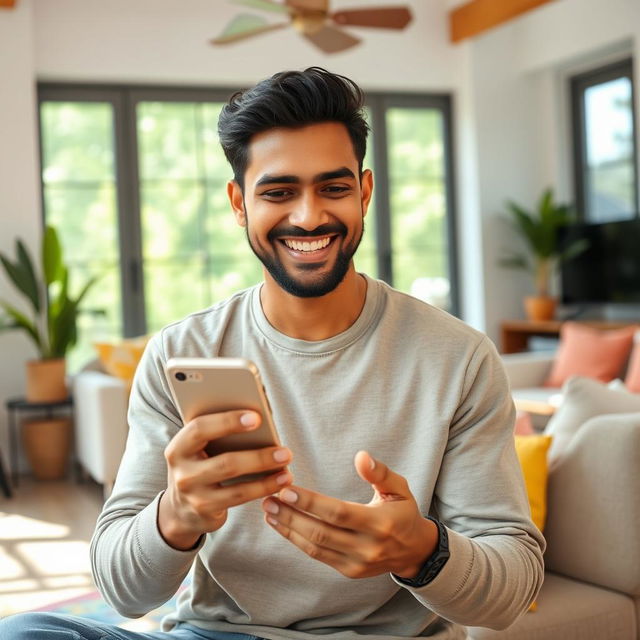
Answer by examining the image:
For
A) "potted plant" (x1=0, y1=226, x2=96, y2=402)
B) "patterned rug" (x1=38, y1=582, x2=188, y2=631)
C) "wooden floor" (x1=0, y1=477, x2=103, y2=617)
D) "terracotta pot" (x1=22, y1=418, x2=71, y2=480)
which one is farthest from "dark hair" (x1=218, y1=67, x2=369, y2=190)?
"terracotta pot" (x1=22, y1=418, x2=71, y2=480)

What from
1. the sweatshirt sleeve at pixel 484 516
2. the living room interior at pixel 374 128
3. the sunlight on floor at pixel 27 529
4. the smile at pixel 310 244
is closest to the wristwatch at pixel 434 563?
the sweatshirt sleeve at pixel 484 516

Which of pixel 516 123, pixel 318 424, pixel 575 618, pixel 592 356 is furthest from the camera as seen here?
pixel 516 123

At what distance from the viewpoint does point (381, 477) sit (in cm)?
107

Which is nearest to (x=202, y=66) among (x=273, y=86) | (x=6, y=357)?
(x=6, y=357)

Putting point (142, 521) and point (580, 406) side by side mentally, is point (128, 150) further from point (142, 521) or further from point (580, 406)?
point (142, 521)

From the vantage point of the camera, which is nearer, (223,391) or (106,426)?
(223,391)

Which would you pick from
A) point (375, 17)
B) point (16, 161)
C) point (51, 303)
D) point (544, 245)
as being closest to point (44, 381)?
point (51, 303)

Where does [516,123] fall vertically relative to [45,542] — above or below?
above

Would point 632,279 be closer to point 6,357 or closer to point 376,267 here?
point 376,267

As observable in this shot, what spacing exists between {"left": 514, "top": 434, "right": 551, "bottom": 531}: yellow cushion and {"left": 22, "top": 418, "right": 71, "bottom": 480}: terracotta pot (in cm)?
375

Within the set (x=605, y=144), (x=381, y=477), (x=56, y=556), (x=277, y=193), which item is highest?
(x=605, y=144)

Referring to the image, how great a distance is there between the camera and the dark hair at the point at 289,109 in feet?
4.62

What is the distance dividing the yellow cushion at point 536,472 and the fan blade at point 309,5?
Answer: 2.86m

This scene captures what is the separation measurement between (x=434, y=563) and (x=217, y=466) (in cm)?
30
